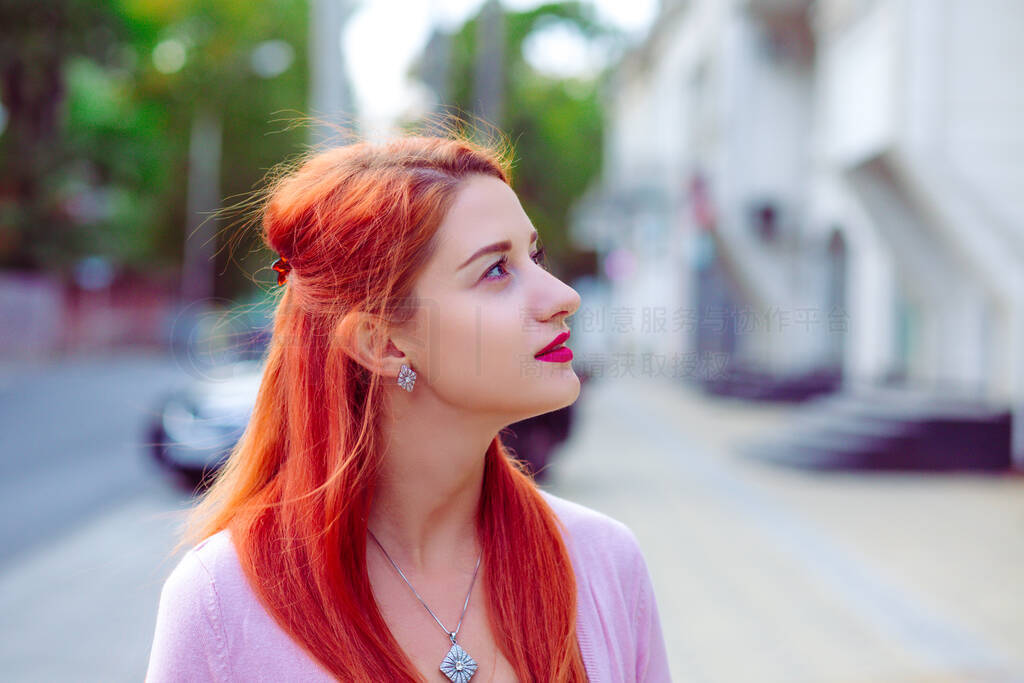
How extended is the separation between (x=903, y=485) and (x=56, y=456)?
30.6ft

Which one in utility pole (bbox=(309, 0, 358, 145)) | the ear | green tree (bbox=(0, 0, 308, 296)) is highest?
green tree (bbox=(0, 0, 308, 296))

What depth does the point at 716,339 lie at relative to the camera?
22250 mm

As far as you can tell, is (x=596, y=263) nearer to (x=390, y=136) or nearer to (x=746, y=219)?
(x=746, y=219)

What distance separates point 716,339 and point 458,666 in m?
21.2

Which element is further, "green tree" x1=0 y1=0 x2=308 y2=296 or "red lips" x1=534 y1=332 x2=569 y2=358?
"green tree" x1=0 y1=0 x2=308 y2=296

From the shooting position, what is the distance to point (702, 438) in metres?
14.7

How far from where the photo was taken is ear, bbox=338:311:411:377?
1654 mm

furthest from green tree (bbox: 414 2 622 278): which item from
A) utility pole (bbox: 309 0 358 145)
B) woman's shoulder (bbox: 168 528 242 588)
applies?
woman's shoulder (bbox: 168 528 242 588)

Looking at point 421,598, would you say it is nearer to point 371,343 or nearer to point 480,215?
point 371,343

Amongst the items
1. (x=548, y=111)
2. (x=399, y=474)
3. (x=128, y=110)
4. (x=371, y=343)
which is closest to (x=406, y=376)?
(x=371, y=343)

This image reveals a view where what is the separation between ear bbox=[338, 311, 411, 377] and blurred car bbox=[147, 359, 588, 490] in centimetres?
666

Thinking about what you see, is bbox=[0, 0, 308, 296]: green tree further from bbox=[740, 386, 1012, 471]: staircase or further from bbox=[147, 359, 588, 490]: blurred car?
bbox=[740, 386, 1012, 471]: staircase

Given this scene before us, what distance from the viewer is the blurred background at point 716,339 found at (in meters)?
5.24

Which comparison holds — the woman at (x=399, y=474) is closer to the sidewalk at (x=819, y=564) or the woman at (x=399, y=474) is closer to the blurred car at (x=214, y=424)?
the sidewalk at (x=819, y=564)
